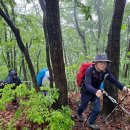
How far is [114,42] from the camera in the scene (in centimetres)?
600

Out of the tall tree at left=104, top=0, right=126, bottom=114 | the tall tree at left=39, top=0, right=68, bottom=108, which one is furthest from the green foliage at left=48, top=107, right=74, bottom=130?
the tall tree at left=104, top=0, right=126, bottom=114

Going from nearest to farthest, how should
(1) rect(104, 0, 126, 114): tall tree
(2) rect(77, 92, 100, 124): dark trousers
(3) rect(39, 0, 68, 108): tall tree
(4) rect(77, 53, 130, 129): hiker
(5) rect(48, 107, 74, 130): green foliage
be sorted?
(5) rect(48, 107, 74, 130): green foliage
(3) rect(39, 0, 68, 108): tall tree
(4) rect(77, 53, 130, 129): hiker
(2) rect(77, 92, 100, 124): dark trousers
(1) rect(104, 0, 126, 114): tall tree

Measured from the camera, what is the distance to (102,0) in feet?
91.0

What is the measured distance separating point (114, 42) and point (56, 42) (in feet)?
→ 5.21

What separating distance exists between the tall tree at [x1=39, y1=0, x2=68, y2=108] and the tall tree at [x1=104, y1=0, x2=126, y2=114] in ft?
4.30

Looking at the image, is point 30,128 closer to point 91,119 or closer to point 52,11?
point 91,119

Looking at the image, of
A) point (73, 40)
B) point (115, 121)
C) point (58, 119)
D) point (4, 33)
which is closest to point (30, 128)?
point (58, 119)

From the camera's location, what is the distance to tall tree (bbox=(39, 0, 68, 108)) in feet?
16.5

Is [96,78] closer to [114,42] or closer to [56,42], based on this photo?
[114,42]

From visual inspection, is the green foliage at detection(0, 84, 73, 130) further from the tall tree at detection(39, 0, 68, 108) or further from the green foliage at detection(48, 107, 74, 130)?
the tall tree at detection(39, 0, 68, 108)

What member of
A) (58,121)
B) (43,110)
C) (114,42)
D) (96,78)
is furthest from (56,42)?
(58,121)

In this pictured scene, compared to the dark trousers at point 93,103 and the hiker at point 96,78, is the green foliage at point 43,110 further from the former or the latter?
the dark trousers at point 93,103

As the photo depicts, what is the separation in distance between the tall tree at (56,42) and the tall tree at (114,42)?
4.30 ft

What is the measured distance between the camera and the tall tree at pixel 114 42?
5797 mm
